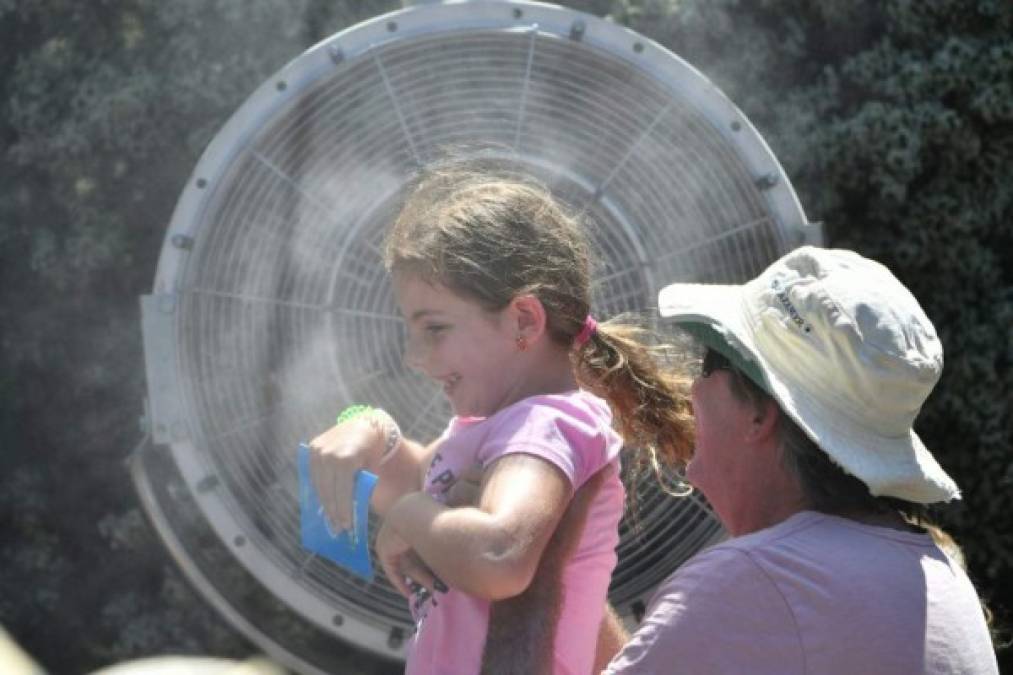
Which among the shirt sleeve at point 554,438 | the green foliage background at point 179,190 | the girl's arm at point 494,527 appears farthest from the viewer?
the green foliage background at point 179,190

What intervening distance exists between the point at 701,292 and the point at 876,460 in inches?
12.7

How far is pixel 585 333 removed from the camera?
1997mm

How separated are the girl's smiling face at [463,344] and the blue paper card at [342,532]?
17 cm

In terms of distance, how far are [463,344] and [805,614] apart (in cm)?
60

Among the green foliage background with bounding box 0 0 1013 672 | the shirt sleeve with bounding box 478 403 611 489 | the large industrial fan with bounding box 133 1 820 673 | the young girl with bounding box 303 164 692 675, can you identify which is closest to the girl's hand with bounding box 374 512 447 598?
the young girl with bounding box 303 164 692 675

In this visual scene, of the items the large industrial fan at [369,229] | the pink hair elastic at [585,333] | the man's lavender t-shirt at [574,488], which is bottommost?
the man's lavender t-shirt at [574,488]

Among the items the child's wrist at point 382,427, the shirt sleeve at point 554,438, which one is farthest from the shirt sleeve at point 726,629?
the child's wrist at point 382,427

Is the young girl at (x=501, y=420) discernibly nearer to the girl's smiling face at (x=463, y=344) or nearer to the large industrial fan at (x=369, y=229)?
the girl's smiling face at (x=463, y=344)

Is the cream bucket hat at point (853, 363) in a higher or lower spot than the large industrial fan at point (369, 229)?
lower

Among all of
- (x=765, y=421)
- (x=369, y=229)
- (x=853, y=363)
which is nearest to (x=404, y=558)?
(x=765, y=421)

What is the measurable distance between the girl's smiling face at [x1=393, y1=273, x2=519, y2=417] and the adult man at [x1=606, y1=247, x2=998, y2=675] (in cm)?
25

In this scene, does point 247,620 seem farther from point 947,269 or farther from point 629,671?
point 947,269

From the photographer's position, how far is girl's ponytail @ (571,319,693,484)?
78.7 inches

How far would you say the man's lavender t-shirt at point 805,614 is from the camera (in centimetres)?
150
